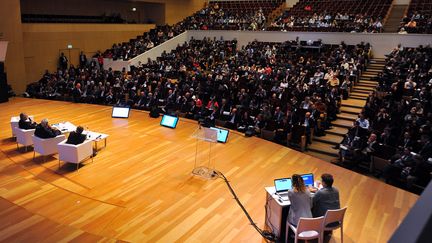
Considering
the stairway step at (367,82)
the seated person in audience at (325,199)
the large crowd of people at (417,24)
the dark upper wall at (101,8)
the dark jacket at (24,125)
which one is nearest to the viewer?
the seated person in audience at (325,199)

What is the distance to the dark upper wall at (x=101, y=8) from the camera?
19.0m

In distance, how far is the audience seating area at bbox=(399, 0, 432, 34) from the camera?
14.6 meters

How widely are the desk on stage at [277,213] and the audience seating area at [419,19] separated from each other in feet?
42.2

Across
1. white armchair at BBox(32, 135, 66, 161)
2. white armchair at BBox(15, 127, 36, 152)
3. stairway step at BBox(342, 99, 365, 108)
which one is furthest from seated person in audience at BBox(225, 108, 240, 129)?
white armchair at BBox(15, 127, 36, 152)

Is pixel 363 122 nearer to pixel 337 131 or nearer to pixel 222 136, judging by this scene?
pixel 337 131

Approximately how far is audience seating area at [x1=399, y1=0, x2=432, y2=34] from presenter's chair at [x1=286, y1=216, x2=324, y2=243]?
13171 mm

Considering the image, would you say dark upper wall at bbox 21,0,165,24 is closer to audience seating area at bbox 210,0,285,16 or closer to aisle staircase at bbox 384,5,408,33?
audience seating area at bbox 210,0,285,16

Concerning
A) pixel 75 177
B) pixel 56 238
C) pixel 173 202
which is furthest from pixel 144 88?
pixel 56 238

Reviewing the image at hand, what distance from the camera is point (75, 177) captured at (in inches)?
268

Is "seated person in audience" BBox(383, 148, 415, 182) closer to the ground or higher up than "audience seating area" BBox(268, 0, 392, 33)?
closer to the ground

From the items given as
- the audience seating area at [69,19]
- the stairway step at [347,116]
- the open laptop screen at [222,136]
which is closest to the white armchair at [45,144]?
the open laptop screen at [222,136]

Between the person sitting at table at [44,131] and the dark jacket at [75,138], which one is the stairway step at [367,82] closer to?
the dark jacket at [75,138]

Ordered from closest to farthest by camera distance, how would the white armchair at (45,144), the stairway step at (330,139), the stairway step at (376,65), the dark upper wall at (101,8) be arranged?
the white armchair at (45,144) → the stairway step at (330,139) → the stairway step at (376,65) → the dark upper wall at (101,8)

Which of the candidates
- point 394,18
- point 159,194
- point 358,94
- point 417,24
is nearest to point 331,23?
point 394,18
